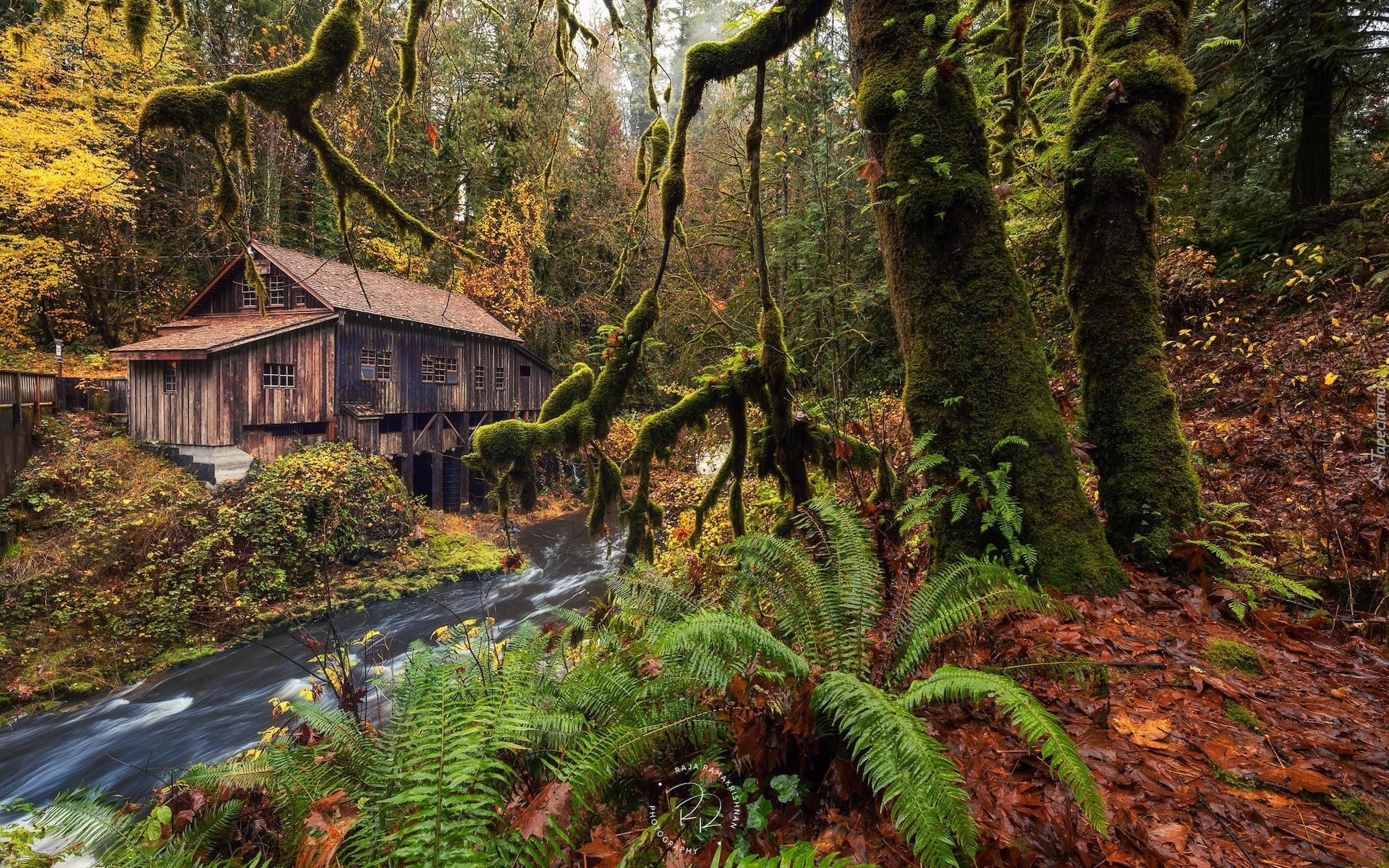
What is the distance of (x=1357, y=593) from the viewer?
3.25m

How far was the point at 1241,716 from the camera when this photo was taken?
7.37 feet

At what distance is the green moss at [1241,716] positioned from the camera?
2.19 meters

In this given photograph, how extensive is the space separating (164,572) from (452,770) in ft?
51.1

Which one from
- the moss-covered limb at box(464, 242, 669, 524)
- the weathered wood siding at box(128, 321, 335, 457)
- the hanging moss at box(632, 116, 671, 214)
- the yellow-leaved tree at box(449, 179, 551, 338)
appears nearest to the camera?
the moss-covered limb at box(464, 242, 669, 524)

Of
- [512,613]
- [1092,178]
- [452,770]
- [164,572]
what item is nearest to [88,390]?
[164,572]

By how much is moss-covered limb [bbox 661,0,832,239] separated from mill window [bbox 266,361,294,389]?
17.4 metres

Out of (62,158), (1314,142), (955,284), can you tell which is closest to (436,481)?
(62,158)

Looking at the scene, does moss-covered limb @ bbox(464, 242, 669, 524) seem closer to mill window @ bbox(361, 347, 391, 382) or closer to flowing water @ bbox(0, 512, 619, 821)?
flowing water @ bbox(0, 512, 619, 821)

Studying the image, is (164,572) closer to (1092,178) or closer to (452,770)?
(452,770)

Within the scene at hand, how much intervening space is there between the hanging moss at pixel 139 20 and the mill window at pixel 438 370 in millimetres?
17948

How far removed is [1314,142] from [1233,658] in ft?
38.0

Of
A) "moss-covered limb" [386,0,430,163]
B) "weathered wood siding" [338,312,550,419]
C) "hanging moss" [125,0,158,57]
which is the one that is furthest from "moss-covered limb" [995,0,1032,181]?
"weathered wood siding" [338,312,550,419]

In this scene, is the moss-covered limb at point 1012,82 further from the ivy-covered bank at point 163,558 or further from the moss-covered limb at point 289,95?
the ivy-covered bank at point 163,558

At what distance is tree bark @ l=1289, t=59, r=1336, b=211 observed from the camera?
9000 millimetres
